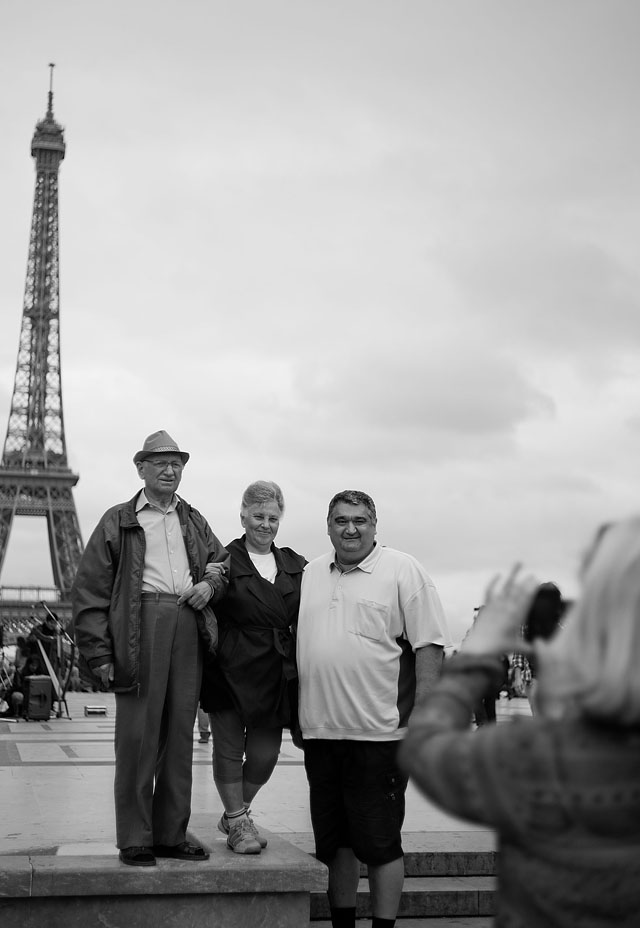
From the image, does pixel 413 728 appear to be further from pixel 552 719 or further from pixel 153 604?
pixel 153 604

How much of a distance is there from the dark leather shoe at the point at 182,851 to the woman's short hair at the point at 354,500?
137 centimetres

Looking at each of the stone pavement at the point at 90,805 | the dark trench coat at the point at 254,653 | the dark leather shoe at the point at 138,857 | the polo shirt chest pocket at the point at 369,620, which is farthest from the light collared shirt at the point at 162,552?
the stone pavement at the point at 90,805

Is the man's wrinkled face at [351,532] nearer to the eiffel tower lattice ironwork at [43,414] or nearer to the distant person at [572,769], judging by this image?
the distant person at [572,769]

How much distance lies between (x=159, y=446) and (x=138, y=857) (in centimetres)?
156

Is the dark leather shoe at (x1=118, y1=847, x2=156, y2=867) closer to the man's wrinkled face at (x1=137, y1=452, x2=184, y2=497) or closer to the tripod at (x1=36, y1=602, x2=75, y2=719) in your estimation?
the man's wrinkled face at (x1=137, y1=452, x2=184, y2=497)

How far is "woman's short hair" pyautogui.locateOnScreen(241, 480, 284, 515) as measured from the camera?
454 cm

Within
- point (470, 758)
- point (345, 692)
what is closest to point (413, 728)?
point (470, 758)

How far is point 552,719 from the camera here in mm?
1453

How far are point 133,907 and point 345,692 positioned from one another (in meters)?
1.11

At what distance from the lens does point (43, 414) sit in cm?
5775

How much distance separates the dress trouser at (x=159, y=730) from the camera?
13.5ft

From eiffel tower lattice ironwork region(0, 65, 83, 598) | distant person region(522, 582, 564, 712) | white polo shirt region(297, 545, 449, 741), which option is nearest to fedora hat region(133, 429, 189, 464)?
white polo shirt region(297, 545, 449, 741)

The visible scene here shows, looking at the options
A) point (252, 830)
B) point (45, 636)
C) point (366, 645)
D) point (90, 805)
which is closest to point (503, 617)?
point (366, 645)

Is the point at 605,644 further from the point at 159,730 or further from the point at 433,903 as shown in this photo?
the point at 433,903
